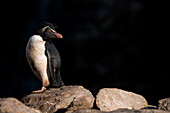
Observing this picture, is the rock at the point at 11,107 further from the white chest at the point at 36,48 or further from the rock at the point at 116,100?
the white chest at the point at 36,48

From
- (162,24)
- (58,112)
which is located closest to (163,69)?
(162,24)

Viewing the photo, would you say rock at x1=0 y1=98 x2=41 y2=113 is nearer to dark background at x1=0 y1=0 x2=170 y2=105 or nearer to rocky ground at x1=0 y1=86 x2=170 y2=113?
rocky ground at x1=0 y1=86 x2=170 y2=113

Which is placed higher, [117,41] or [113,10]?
[113,10]

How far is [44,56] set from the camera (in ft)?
17.2

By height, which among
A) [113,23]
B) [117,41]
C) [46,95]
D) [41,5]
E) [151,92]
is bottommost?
[151,92]

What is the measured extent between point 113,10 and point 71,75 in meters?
3.74

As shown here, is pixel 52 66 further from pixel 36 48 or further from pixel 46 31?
pixel 46 31

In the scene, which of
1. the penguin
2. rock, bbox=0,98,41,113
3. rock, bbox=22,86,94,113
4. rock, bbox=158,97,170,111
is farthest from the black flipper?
rock, bbox=158,97,170,111

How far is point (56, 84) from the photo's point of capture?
5195mm

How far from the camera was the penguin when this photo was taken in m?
5.18

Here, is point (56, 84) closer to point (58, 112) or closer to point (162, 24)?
point (58, 112)

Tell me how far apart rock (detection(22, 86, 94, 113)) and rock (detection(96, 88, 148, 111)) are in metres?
0.17

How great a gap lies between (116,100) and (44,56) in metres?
1.68

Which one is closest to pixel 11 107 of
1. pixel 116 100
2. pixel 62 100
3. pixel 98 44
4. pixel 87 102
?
pixel 62 100
